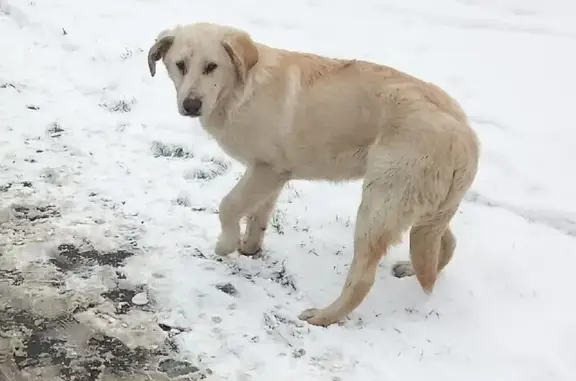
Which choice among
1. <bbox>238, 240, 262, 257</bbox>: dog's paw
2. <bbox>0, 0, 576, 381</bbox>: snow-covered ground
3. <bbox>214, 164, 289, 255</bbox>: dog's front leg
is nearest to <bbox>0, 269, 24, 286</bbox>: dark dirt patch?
<bbox>0, 0, 576, 381</bbox>: snow-covered ground

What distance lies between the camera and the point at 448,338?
12.3ft

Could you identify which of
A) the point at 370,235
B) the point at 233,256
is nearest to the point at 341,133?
the point at 370,235

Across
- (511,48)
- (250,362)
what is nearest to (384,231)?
(250,362)

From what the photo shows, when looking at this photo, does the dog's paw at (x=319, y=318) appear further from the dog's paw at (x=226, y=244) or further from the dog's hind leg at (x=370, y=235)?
the dog's paw at (x=226, y=244)

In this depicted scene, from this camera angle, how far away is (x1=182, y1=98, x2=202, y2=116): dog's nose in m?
3.74

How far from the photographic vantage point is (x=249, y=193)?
411 cm

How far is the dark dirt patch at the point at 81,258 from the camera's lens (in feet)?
13.5

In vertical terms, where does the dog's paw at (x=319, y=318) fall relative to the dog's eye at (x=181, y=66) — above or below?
below

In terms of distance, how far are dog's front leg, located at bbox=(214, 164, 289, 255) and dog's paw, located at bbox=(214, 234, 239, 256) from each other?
5 centimetres

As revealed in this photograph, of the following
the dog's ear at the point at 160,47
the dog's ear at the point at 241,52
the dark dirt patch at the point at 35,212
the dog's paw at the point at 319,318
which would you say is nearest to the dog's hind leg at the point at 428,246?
the dog's paw at the point at 319,318

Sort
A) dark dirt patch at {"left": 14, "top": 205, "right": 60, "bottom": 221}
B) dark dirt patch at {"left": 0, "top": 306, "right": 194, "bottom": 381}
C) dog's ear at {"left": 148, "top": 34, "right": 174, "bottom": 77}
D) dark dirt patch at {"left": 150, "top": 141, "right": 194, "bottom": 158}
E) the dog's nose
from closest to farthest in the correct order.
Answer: dark dirt patch at {"left": 0, "top": 306, "right": 194, "bottom": 381} < the dog's nose < dog's ear at {"left": 148, "top": 34, "right": 174, "bottom": 77} < dark dirt patch at {"left": 14, "top": 205, "right": 60, "bottom": 221} < dark dirt patch at {"left": 150, "top": 141, "right": 194, "bottom": 158}

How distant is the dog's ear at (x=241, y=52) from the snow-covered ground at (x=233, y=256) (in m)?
1.17

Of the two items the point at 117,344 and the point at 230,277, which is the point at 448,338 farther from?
the point at 117,344

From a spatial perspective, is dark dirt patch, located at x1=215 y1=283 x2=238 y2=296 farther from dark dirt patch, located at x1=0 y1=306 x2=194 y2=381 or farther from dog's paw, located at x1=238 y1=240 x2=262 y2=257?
dark dirt patch, located at x1=0 y1=306 x2=194 y2=381
